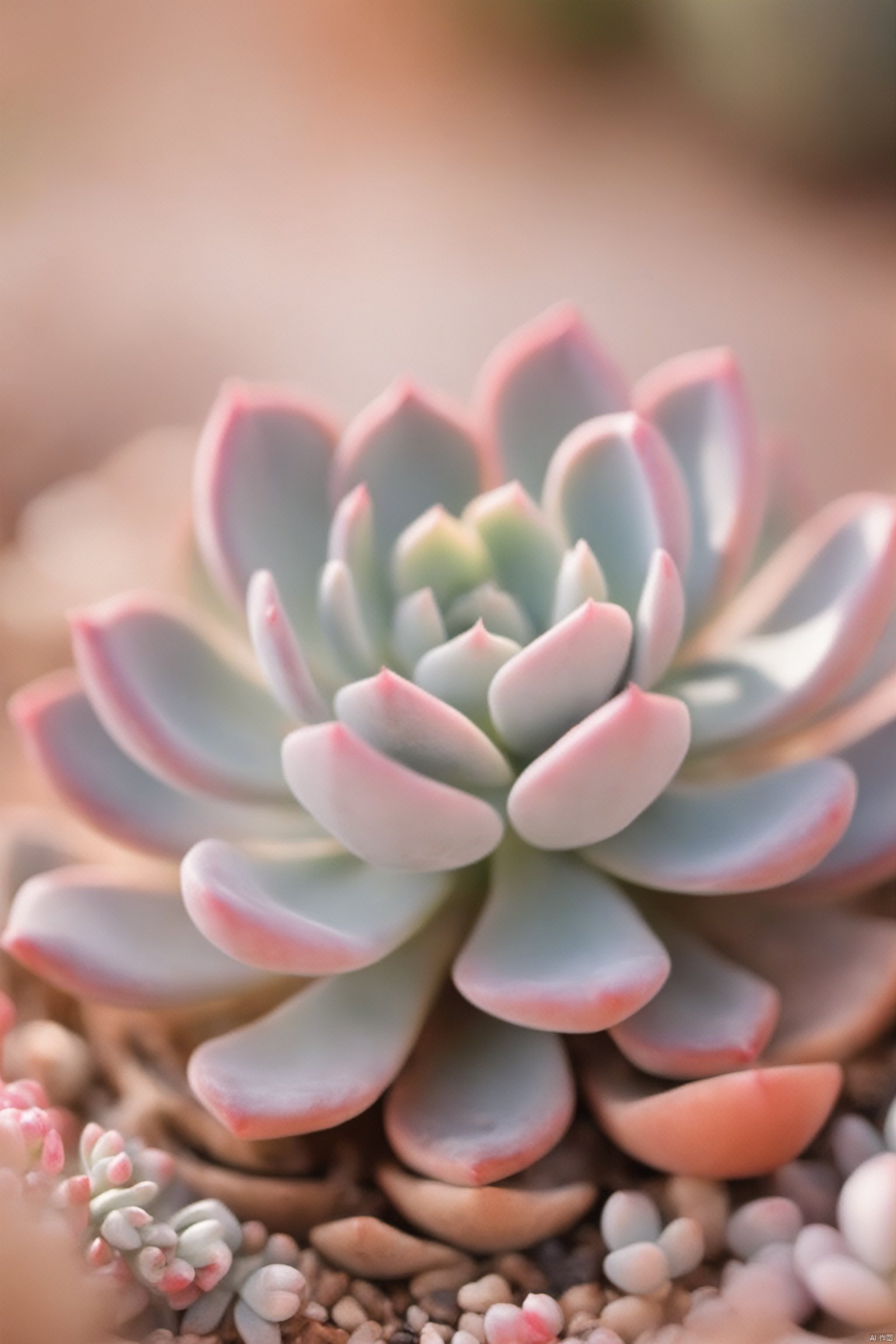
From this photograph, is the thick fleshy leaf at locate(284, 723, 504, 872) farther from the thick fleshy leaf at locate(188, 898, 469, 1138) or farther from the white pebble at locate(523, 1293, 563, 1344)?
the white pebble at locate(523, 1293, 563, 1344)

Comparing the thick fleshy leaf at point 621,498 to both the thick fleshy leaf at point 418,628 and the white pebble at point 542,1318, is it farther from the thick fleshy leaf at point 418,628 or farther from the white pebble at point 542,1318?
the white pebble at point 542,1318

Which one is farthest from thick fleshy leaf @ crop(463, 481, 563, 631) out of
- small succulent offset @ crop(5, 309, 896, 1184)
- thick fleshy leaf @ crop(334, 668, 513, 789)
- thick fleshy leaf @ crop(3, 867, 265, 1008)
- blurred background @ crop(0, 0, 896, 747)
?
blurred background @ crop(0, 0, 896, 747)

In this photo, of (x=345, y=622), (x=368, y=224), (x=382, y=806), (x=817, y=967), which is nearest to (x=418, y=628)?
(x=345, y=622)

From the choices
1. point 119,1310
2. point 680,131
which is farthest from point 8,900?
point 680,131

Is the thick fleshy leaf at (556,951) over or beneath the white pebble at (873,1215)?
over

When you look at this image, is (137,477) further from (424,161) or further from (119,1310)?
(119,1310)

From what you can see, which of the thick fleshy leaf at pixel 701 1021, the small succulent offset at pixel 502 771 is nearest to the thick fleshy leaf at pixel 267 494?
the small succulent offset at pixel 502 771
